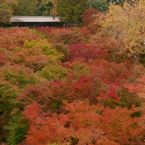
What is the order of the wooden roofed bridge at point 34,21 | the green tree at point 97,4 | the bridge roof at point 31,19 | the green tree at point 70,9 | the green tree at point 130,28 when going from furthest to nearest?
1. the green tree at point 97,4
2. the wooden roofed bridge at point 34,21
3. the bridge roof at point 31,19
4. the green tree at point 70,9
5. the green tree at point 130,28

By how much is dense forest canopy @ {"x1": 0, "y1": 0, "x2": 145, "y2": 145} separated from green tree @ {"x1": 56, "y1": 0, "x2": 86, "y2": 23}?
12844 mm

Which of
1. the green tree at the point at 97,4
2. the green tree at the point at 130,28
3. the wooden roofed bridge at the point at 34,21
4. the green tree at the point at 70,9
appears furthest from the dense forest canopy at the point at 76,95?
the green tree at the point at 97,4

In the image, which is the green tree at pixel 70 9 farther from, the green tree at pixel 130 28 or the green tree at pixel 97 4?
the green tree at pixel 130 28

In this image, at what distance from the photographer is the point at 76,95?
1061 cm

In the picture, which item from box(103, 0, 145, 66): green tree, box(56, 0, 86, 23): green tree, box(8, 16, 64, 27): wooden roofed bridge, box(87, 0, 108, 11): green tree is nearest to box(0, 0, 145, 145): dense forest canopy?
box(103, 0, 145, 66): green tree

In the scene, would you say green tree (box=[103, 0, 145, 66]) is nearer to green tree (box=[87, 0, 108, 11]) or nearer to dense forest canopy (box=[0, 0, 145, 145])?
dense forest canopy (box=[0, 0, 145, 145])

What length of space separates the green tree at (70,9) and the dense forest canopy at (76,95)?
506 inches

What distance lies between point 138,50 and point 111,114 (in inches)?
491

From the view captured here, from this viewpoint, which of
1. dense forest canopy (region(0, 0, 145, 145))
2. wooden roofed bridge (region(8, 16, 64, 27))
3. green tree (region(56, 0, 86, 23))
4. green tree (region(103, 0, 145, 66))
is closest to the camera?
dense forest canopy (region(0, 0, 145, 145))

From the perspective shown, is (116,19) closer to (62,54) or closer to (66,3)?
(62,54)

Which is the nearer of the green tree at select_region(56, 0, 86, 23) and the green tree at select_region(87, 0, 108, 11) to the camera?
the green tree at select_region(56, 0, 86, 23)

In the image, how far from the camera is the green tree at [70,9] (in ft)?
113

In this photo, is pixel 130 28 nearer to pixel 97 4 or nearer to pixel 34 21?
pixel 97 4

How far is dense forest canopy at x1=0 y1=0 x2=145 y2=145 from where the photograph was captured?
771 cm
